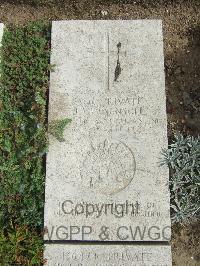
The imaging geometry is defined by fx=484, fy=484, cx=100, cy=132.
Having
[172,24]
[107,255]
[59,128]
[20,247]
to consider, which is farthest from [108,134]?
[172,24]

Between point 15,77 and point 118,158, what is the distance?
1.85 metres

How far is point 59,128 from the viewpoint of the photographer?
20.5 ft

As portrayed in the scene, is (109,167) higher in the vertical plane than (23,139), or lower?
lower

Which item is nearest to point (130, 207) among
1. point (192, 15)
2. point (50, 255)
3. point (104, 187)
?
point (104, 187)

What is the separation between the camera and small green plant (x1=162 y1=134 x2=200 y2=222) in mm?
6125

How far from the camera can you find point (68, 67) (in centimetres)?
659

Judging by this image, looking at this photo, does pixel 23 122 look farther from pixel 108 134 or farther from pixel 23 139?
pixel 108 134

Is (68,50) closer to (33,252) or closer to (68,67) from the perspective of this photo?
(68,67)

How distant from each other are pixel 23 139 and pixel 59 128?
20.0 inches

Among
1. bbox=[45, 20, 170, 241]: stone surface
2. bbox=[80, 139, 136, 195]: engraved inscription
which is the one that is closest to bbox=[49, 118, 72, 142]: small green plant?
bbox=[45, 20, 170, 241]: stone surface

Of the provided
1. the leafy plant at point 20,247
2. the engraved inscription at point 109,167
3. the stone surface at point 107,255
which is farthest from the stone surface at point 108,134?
the leafy plant at point 20,247

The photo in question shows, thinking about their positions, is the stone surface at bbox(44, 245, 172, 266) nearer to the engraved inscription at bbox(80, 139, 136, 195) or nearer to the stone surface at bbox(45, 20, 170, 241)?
the stone surface at bbox(45, 20, 170, 241)

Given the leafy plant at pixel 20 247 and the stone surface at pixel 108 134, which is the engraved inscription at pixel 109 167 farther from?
the leafy plant at pixel 20 247

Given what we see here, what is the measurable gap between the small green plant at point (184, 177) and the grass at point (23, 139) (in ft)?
5.46
